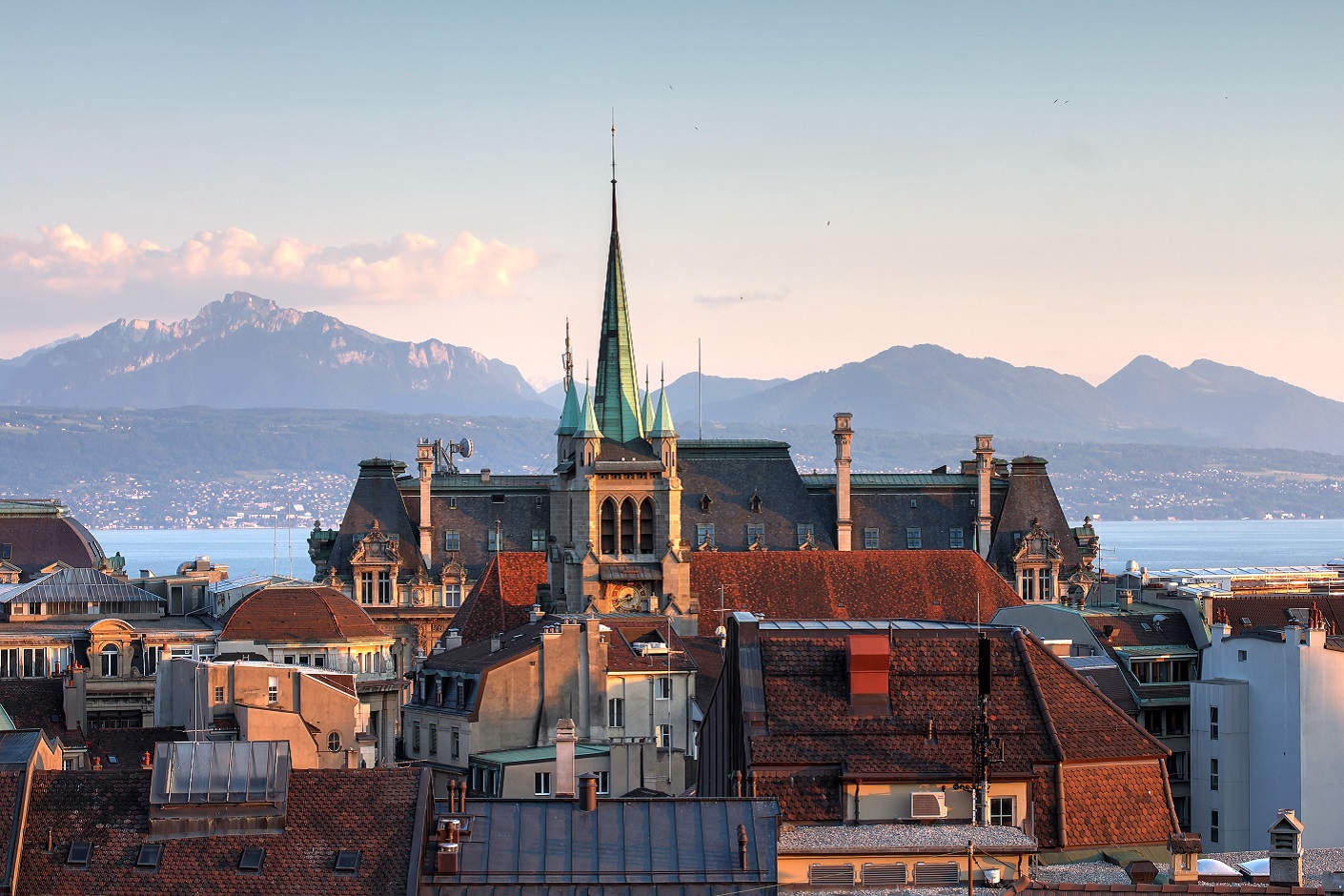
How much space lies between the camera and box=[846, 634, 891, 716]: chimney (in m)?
51.4

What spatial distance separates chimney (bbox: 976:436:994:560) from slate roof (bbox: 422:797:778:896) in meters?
99.6

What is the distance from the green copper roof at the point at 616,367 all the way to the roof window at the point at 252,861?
85.3m

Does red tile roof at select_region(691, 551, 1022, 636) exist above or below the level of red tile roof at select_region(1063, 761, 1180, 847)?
above

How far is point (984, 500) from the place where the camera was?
5605 inches

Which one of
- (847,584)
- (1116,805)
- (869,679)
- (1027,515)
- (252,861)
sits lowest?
(1116,805)

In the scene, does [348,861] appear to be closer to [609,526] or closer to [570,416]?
[609,526]

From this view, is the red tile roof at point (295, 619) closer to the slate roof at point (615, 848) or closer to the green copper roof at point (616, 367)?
the green copper roof at point (616, 367)

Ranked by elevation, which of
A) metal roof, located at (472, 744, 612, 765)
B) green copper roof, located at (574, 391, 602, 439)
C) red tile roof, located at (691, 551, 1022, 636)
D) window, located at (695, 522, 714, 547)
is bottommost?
metal roof, located at (472, 744, 612, 765)

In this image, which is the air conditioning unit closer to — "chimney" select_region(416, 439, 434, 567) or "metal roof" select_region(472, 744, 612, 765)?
"metal roof" select_region(472, 744, 612, 765)

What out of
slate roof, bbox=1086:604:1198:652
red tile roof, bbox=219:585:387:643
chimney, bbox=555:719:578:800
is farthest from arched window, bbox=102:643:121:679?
chimney, bbox=555:719:578:800

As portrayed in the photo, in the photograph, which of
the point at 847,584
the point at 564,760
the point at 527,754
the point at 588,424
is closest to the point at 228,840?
the point at 564,760

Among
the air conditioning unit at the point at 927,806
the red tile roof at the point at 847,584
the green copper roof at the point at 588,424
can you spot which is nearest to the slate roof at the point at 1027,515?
the red tile roof at the point at 847,584

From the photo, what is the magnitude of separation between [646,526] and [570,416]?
16.5 meters

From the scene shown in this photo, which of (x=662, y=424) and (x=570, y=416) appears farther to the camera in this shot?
(x=570, y=416)
